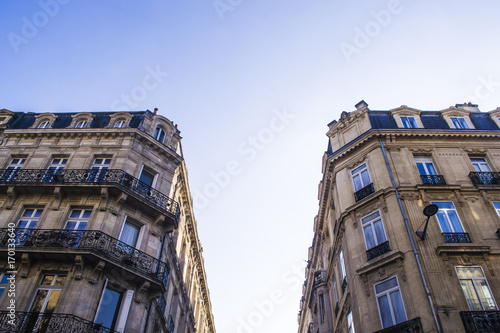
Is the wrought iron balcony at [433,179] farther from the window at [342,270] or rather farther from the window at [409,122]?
the window at [342,270]

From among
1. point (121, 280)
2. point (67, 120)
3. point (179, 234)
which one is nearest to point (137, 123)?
point (67, 120)

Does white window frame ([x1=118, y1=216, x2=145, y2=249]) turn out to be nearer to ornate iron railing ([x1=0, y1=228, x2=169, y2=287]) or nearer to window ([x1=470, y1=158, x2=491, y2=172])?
ornate iron railing ([x1=0, y1=228, x2=169, y2=287])

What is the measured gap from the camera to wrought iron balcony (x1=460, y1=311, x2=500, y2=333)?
484 inches

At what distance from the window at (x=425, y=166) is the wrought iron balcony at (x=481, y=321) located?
7423 millimetres

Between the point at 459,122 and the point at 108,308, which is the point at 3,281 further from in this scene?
the point at 459,122

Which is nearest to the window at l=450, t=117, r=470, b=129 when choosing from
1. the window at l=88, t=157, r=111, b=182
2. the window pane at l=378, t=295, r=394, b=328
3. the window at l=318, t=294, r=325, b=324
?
the window pane at l=378, t=295, r=394, b=328

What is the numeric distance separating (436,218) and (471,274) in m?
2.66

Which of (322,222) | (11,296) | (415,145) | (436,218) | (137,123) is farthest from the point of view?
(322,222)

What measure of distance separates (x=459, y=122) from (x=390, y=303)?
40.2 ft

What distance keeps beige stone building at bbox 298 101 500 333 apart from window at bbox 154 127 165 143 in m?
9.89

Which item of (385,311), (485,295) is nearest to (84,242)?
(385,311)

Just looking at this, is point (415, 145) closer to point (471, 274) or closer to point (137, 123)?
point (471, 274)

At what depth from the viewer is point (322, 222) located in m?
24.8

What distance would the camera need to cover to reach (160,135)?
848 inches
